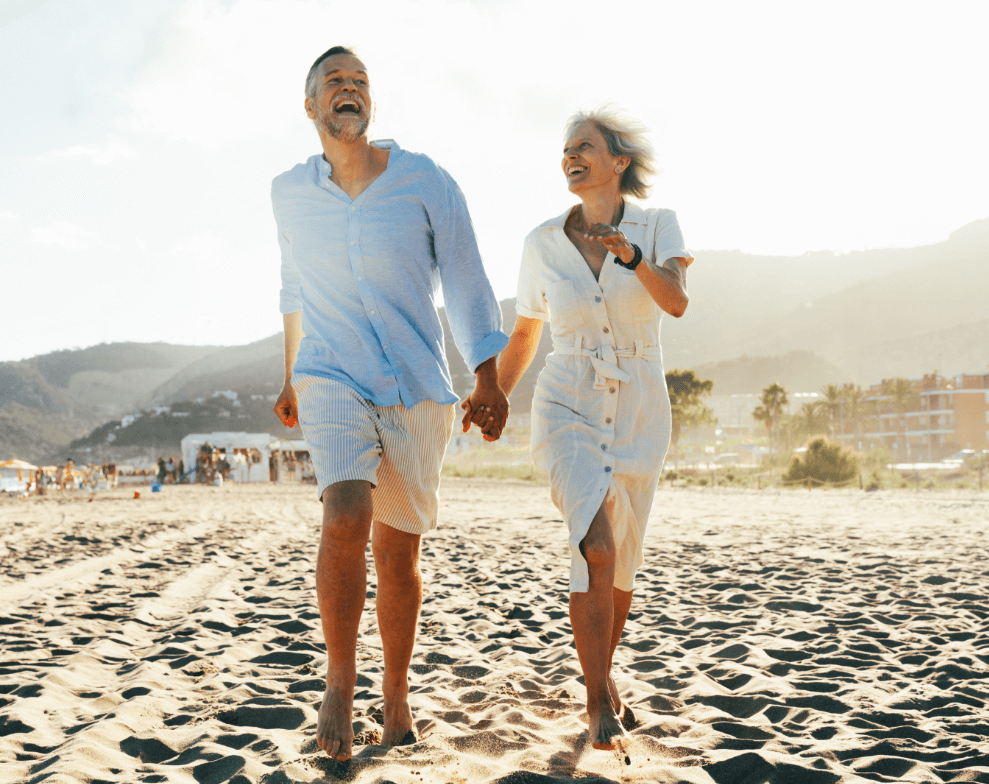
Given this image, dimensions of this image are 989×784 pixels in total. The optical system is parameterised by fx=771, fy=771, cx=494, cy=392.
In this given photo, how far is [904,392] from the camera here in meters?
79.1

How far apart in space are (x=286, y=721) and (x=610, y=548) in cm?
127

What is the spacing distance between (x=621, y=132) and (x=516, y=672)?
2.23m

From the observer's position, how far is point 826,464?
96.1 ft

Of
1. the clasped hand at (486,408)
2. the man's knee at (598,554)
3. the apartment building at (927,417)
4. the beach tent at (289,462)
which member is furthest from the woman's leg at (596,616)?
the apartment building at (927,417)

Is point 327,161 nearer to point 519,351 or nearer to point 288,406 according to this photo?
point 288,406

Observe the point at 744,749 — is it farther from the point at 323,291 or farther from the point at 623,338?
the point at 323,291

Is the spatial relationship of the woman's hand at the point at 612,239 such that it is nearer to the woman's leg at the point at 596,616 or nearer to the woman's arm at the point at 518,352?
the woman's arm at the point at 518,352

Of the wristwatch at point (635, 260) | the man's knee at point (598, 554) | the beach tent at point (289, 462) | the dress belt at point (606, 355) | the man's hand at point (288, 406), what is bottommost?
the beach tent at point (289, 462)

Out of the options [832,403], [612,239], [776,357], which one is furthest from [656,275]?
[776,357]

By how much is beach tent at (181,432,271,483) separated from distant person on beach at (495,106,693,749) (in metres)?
39.9

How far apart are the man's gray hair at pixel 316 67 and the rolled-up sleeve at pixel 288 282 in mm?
444

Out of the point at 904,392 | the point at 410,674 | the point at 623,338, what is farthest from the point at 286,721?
the point at 904,392

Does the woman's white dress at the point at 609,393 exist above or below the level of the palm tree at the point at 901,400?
below

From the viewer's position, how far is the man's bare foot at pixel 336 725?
2.04m
